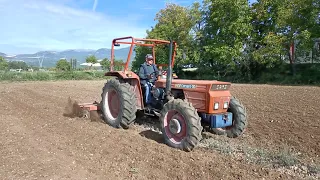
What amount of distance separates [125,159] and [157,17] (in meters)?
28.1

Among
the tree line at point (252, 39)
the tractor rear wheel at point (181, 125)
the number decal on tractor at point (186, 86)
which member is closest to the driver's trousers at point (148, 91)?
the number decal on tractor at point (186, 86)

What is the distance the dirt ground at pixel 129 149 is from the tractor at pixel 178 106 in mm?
295

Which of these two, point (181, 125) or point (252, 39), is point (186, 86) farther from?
point (252, 39)

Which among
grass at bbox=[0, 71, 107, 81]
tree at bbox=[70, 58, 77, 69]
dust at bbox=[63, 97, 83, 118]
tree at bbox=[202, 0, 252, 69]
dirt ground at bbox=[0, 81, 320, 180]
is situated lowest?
dirt ground at bbox=[0, 81, 320, 180]

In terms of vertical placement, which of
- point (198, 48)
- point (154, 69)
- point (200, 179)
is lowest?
point (200, 179)

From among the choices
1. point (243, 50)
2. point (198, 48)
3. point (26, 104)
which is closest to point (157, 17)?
point (198, 48)

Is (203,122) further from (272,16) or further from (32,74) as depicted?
(32,74)

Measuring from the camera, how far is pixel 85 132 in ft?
21.7

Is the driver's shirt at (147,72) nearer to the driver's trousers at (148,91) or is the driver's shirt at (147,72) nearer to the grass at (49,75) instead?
the driver's trousers at (148,91)

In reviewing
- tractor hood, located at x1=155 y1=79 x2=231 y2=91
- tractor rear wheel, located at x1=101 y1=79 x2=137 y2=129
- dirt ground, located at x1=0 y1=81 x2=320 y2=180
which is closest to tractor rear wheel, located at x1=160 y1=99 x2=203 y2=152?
dirt ground, located at x1=0 y1=81 x2=320 y2=180

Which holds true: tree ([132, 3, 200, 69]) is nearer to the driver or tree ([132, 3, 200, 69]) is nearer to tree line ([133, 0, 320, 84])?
tree line ([133, 0, 320, 84])

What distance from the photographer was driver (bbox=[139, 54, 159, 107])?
7.31 m

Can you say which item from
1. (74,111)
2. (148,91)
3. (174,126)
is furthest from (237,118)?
(74,111)

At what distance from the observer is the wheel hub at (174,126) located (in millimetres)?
5777
